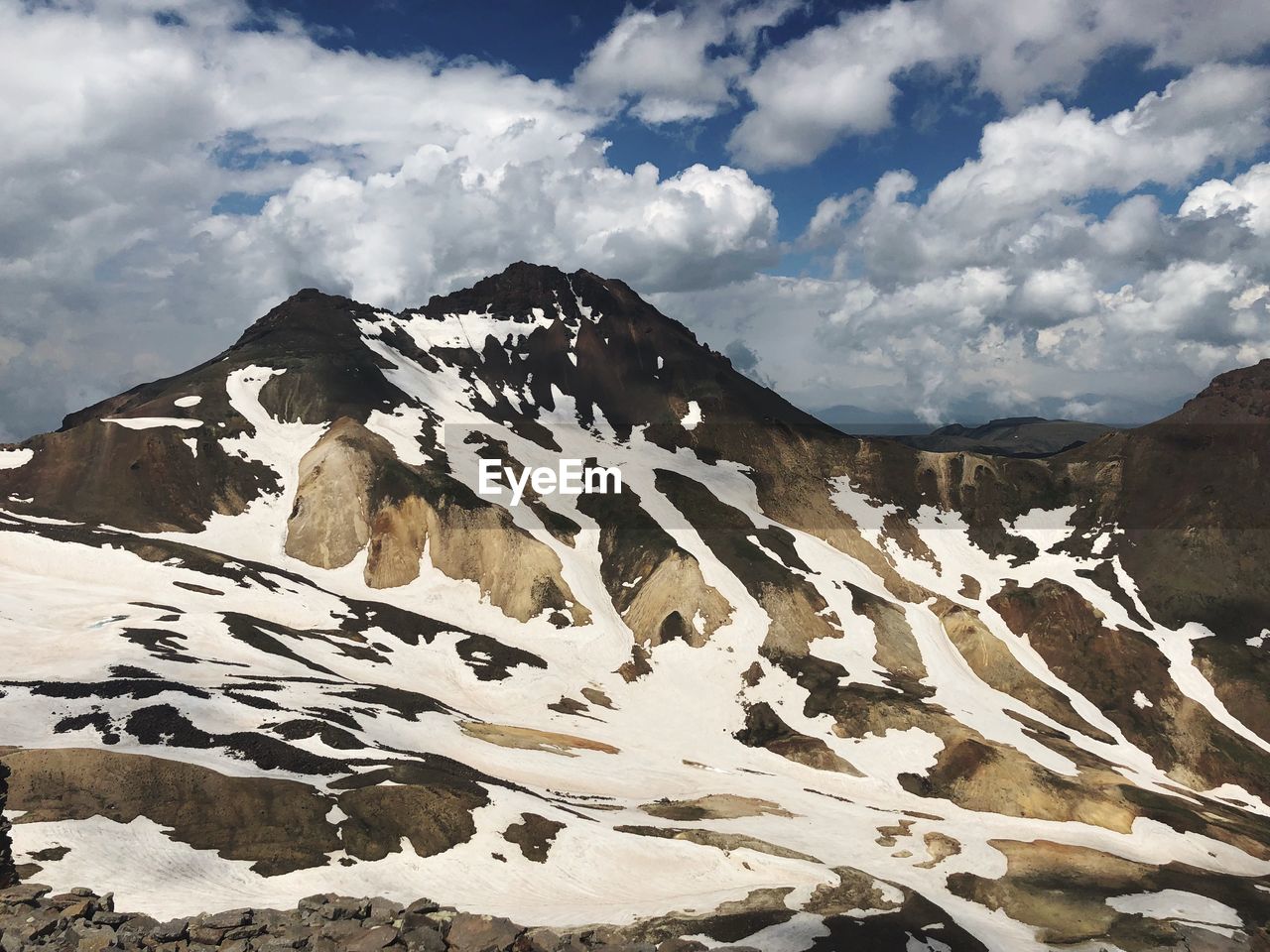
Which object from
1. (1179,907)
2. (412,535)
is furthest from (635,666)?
(1179,907)

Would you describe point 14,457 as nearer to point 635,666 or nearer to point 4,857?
point 635,666

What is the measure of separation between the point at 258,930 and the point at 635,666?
87571mm

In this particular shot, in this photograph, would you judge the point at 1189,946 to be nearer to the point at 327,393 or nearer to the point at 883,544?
the point at 883,544

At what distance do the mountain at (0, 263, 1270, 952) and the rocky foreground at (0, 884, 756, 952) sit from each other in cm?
1082

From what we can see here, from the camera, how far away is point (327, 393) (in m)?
159

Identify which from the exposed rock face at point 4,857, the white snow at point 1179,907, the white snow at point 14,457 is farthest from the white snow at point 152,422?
the white snow at point 1179,907

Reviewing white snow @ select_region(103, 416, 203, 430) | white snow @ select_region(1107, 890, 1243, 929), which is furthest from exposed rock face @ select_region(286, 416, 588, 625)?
white snow @ select_region(1107, 890, 1243, 929)

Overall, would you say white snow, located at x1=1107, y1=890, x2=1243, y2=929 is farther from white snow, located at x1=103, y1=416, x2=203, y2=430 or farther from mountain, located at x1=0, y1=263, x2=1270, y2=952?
white snow, located at x1=103, y1=416, x2=203, y2=430

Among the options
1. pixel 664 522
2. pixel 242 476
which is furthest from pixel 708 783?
pixel 242 476

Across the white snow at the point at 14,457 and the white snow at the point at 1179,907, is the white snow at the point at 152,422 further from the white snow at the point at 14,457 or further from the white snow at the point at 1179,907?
the white snow at the point at 1179,907

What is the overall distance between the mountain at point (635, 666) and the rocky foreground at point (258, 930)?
10816 mm

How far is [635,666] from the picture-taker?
108125mm

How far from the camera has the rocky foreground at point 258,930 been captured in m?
20.4

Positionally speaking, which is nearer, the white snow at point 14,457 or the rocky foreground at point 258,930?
the rocky foreground at point 258,930
